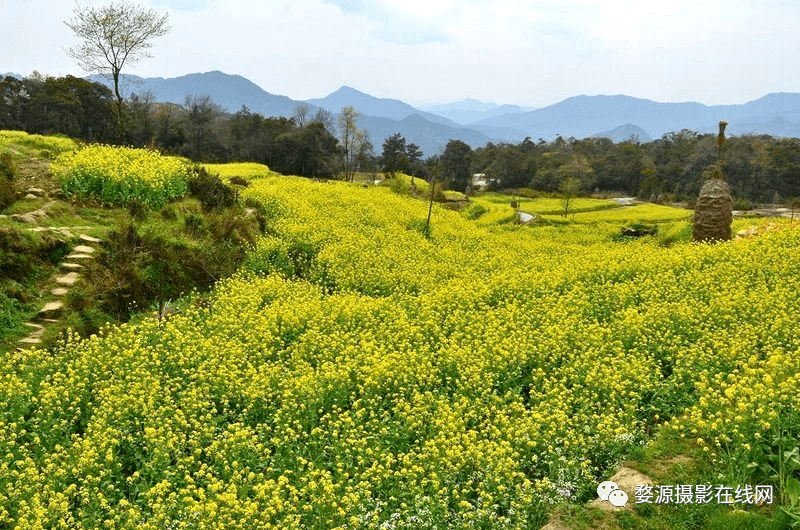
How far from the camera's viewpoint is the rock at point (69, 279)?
Result: 14.4 meters

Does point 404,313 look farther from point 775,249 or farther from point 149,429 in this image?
point 775,249

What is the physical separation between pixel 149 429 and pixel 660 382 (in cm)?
1054

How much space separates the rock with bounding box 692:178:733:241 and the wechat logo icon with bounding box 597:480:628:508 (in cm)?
2298

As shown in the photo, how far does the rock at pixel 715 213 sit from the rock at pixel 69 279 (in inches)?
1106

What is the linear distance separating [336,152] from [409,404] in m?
73.2

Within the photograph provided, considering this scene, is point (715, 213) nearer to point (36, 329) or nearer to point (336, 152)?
point (36, 329)

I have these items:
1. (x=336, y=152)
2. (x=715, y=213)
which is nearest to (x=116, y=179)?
(x=715, y=213)

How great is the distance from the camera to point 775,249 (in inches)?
754

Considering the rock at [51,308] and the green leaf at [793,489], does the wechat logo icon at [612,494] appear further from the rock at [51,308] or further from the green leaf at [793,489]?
the rock at [51,308]

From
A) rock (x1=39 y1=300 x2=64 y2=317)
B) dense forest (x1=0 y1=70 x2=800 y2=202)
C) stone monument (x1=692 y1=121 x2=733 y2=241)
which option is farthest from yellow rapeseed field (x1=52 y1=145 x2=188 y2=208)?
dense forest (x1=0 y1=70 x2=800 y2=202)

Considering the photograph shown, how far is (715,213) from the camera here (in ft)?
86.2

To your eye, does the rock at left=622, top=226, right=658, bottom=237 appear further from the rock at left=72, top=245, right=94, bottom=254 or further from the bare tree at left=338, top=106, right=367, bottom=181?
the bare tree at left=338, top=106, right=367, bottom=181

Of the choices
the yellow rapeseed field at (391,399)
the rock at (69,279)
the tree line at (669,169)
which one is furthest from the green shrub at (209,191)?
the tree line at (669,169)

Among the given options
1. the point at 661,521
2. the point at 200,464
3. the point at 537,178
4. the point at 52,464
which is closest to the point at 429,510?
the point at 661,521
